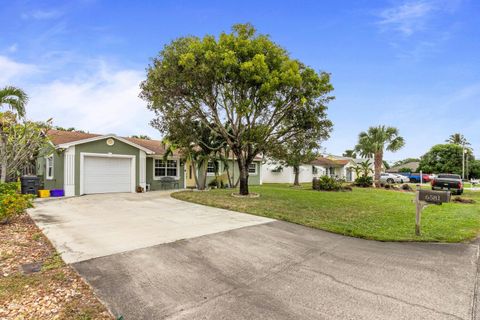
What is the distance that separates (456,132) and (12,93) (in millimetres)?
75955

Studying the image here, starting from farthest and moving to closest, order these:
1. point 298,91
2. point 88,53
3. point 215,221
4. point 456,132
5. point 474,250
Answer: point 456,132
point 88,53
point 298,91
point 215,221
point 474,250

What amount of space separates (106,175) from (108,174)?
0.12 meters

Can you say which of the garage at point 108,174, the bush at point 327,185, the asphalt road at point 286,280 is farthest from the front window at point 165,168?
the asphalt road at point 286,280

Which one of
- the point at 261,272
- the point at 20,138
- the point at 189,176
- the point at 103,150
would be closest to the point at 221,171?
the point at 189,176

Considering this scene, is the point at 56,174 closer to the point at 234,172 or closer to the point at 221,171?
the point at 221,171

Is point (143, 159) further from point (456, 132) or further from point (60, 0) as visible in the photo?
point (456, 132)

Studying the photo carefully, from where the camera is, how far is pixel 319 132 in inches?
537

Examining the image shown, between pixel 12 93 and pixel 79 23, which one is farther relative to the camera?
pixel 12 93

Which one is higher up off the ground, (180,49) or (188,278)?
(180,49)

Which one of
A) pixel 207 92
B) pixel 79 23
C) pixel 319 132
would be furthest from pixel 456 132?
pixel 79 23

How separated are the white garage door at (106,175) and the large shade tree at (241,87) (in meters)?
4.69

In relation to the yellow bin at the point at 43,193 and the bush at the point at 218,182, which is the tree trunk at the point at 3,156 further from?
the bush at the point at 218,182

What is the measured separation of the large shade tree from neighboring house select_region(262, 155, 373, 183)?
1513cm

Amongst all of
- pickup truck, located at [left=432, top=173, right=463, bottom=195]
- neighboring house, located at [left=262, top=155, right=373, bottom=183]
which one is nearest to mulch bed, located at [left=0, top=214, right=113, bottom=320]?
pickup truck, located at [left=432, top=173, right=463, bottom=195]
